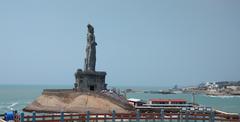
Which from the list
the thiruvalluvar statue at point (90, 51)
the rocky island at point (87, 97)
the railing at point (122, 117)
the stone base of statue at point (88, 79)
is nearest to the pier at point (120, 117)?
the railing at point (122, 117)

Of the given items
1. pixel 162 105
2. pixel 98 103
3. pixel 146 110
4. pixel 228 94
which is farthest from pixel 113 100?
pixel 228 94

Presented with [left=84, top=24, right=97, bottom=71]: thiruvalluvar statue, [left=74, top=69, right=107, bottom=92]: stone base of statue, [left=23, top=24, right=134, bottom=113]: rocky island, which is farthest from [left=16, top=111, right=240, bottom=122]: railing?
[left=84, top=24, right=97, bottom=71]: thiruvalluvar statue

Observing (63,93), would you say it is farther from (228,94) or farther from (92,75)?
(228,94)

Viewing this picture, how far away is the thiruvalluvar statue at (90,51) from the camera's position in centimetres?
6066

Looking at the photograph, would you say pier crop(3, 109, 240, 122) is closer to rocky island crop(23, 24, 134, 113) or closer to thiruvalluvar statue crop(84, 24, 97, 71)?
rocky island crop(23, 24, 134, 113)

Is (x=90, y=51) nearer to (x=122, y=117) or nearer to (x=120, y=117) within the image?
(x=120, y=117)

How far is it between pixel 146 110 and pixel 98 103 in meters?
11.3

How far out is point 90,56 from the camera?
60.9 m

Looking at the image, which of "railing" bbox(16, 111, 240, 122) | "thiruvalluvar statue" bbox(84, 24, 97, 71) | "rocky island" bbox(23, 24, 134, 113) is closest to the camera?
"railing" bbox(16, 111, 240, 122)

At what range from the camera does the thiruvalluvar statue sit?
60.7 meters

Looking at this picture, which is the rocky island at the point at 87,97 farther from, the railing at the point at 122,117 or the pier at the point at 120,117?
the railing at the point at 122,117

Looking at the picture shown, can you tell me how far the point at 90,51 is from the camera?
201 ft

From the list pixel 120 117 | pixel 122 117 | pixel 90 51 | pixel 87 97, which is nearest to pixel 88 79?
pixel 90 51

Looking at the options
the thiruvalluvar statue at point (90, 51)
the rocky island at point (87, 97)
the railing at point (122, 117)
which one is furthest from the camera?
the thiruvalluvar statue at point (90, 51)
